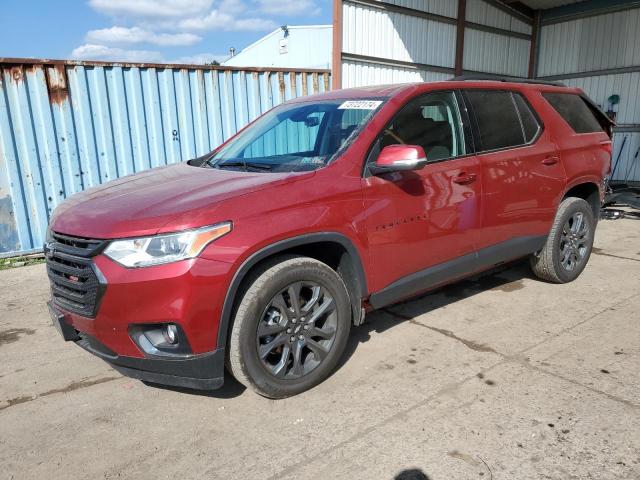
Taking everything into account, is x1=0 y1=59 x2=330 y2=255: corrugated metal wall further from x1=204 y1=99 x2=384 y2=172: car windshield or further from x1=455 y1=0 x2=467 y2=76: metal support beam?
x1=455 y1=0 x2=467 y2=76: metal support beam

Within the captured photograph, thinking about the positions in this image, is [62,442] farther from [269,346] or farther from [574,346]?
[574,346]

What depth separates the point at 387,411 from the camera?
2789 mm

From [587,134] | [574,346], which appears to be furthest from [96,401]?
[587,134]

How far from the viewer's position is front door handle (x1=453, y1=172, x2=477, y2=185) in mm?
3508

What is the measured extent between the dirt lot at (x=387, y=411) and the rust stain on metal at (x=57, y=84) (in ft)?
11.6

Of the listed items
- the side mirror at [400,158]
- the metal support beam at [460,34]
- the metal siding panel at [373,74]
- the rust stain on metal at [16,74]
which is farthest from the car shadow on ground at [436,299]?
the metal support beam at [460,34]

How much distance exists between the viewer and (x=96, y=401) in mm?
3043

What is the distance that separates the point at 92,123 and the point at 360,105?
477 cm

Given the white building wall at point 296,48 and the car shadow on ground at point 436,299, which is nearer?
the car shadow on ground at point 436,299

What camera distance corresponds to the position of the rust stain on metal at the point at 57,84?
633 centimetres

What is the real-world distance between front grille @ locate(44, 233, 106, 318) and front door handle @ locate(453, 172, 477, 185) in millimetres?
2341

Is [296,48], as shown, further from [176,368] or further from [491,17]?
[176,368]

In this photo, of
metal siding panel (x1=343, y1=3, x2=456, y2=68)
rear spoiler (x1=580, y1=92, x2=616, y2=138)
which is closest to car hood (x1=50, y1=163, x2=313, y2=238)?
rear spoiler (x1=580, y1=92, x2=616, y2=138)

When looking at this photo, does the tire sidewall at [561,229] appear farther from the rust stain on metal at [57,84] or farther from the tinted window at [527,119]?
the rust stain on metal at [57,84]
